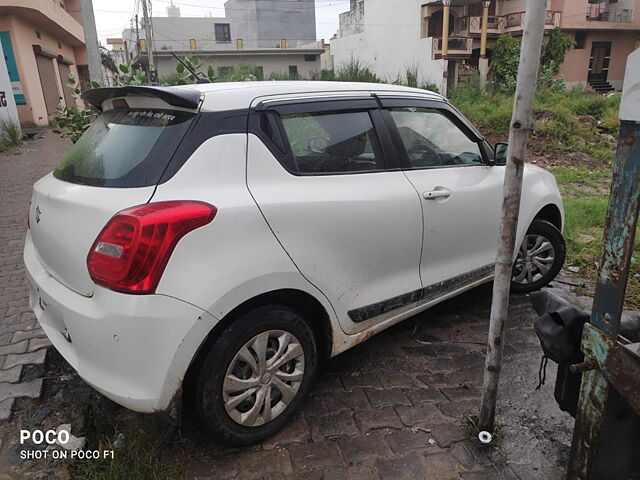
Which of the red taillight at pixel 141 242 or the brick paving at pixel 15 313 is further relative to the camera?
the brick paving at pixel 15 313

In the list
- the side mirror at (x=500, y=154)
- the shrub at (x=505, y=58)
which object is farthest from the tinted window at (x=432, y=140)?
the shrub at (x=505, y=58)

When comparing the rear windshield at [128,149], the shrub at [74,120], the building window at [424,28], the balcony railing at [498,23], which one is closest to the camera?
the rear windshield at [128,149]

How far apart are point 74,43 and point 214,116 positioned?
28.1m

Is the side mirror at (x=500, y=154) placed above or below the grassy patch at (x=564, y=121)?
above

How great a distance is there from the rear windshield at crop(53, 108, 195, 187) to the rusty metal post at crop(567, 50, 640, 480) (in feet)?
5.61

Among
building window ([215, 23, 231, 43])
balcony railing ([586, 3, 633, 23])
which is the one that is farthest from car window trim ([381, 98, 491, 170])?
building window ([215, 23, 231, 43])

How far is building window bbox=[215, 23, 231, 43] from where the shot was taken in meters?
48.4

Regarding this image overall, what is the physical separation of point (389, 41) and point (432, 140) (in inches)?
1296

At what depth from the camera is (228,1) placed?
165 ft

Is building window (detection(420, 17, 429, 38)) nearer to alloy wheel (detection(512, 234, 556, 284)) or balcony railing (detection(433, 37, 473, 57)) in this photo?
balcony railing (detection(433, 37, 473, 57))

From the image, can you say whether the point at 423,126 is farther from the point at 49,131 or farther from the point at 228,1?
the point at 228,1

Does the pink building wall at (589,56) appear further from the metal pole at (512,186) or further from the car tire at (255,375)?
the car tire at (255,375)

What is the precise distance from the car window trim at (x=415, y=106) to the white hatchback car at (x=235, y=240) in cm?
1

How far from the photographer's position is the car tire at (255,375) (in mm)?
2168
